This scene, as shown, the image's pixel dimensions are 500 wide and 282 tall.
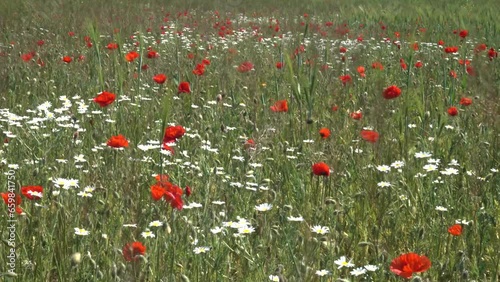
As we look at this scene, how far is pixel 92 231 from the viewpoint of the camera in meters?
2.17

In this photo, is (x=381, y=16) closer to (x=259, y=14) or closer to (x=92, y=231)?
(x=259, y=14)

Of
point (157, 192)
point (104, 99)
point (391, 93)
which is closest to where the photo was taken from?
point (157, 192)

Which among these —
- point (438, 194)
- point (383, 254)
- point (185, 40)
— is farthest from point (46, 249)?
point (185, 40)

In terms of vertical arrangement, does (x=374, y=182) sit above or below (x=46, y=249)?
above

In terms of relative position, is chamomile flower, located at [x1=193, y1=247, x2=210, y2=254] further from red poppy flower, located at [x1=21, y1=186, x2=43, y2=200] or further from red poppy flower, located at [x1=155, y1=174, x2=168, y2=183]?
red poppy flower, located at [x1=21, y1=186, x2=43, y2=200]

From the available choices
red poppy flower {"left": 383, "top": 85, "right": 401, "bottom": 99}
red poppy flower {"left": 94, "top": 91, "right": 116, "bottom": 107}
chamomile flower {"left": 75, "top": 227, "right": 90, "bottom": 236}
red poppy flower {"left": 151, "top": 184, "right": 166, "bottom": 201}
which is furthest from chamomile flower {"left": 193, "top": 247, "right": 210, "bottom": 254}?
red poppy flower {"left": 383, "top": 85, "right": 401, "bottom": 99}

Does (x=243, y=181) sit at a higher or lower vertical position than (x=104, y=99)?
lower

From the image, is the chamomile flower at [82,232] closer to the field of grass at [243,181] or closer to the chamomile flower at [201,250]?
the field of grass at [243,181]

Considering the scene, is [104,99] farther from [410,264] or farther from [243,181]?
[410,264]

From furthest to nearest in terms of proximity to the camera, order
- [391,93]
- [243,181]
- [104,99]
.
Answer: [391,93], [243,181], [104,99]

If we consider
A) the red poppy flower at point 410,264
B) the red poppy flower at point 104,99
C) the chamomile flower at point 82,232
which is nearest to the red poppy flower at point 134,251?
the chamomile flower at point 82,232

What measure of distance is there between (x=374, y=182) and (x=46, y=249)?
130 centimetres

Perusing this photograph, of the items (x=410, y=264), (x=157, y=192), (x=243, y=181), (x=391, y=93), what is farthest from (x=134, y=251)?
(x=391, y=93)

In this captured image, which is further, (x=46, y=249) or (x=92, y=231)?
(x=46, y=249)
